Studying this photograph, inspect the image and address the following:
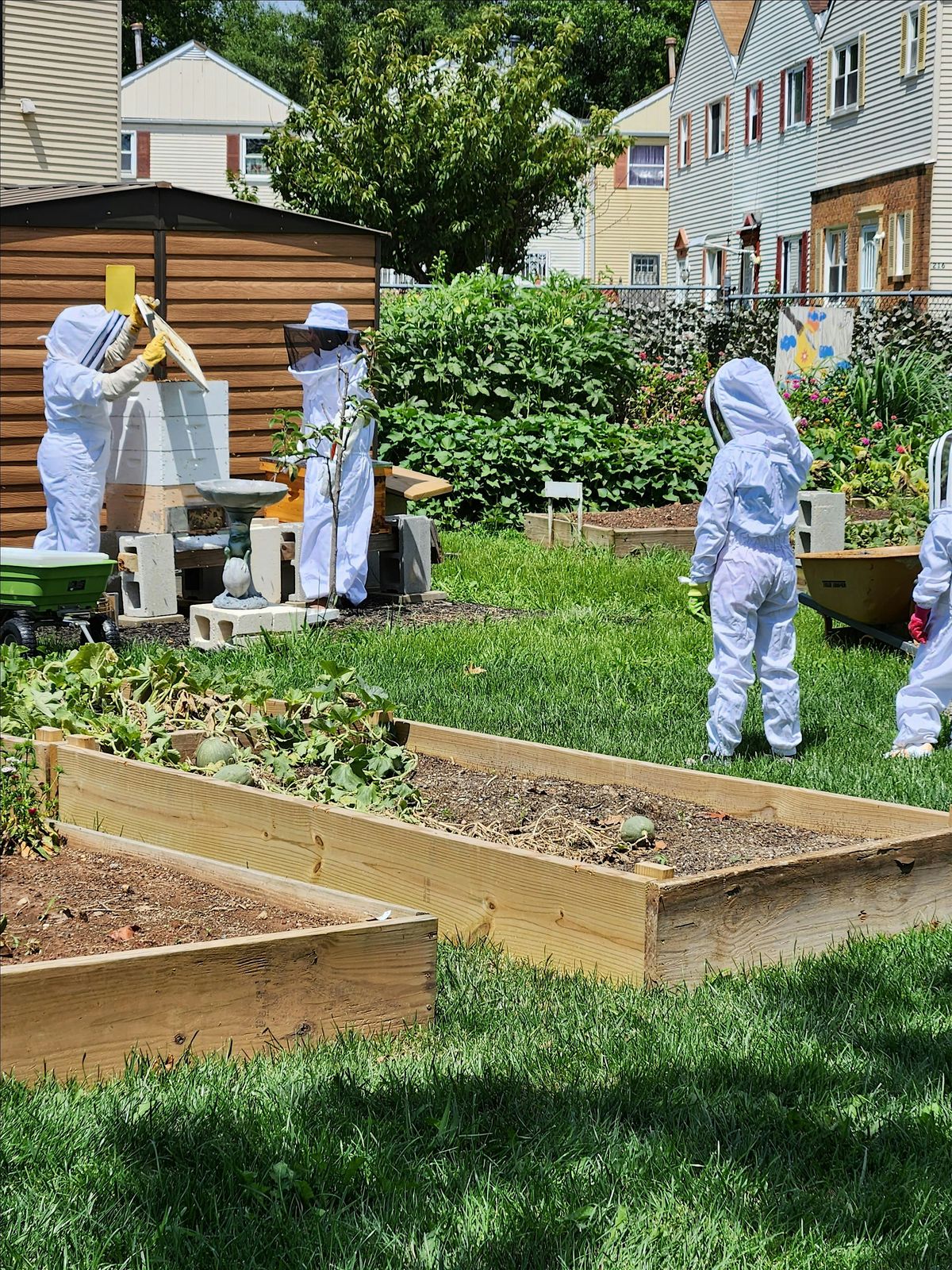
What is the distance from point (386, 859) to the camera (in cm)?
476

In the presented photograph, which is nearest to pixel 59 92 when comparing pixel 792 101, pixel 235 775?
pixel 792 101

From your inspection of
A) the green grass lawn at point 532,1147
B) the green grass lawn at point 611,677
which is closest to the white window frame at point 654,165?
the green grass lawn at point 611,677

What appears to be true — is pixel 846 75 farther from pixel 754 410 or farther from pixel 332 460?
pixel 754 410

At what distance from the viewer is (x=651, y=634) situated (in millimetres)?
9648

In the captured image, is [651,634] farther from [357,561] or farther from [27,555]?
[27,555]

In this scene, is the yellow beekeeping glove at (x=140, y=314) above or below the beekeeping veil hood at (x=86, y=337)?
above

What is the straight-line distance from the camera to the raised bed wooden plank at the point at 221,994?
3402 millimetres

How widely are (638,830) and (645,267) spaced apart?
43.0 m


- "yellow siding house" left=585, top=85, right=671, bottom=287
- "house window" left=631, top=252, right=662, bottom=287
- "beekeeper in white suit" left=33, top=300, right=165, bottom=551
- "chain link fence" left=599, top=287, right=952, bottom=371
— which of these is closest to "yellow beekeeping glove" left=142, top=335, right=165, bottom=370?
"beekeeper in white suit" left=33, top=300, right=165, bottom=551

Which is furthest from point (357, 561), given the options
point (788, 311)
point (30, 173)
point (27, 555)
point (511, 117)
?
point (511, 117)

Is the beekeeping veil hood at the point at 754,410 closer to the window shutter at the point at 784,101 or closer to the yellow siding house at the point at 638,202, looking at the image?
the window shutter at the point at 784,101

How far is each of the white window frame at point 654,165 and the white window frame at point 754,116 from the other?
1033 cm

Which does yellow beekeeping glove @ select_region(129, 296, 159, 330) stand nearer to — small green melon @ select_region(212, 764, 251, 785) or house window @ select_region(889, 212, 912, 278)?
small green melon @ select_region(212, 764, 251, 785)

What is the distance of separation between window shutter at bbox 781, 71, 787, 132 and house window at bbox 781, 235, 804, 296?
2.47 meters
